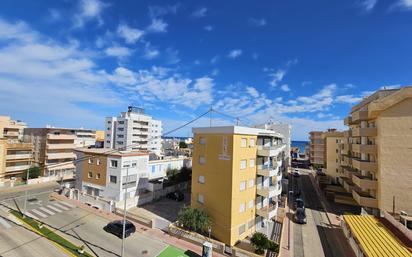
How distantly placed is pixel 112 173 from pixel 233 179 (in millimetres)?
21012

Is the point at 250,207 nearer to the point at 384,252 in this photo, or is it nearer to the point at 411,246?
the point at 384,252

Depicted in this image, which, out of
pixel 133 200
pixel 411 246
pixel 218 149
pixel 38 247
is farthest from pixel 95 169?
pixel 411 246

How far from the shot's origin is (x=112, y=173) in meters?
35.1

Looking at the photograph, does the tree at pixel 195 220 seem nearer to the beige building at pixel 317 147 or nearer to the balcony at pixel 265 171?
the balcony at pixel 265 171

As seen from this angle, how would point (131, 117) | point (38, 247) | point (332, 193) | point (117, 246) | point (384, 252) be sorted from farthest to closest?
point (131, 117) → point (332, 193) → point (117, 246) → point (38, 247) → point (384, 252)

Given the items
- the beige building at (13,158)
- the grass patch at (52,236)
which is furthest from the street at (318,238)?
the beige building at (13,158)

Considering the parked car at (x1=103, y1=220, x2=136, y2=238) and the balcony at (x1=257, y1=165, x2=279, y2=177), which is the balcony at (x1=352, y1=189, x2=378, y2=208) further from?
the parked car at (x1=103, y1=220, x2=136, y2=238)

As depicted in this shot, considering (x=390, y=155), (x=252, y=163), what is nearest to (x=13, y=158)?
(x=252, y=163)

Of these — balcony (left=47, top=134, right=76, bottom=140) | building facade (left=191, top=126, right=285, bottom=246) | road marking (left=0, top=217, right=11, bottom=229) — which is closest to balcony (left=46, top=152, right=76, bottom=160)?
balcony (left=47, top=134, right=76, bottom=140)

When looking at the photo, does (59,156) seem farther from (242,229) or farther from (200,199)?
(242,229)

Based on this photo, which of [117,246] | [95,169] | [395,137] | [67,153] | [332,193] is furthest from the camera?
[67,153]

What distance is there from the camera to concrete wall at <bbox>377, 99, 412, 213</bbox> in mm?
28873

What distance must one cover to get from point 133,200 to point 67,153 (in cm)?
3509

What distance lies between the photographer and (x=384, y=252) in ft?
60.2
